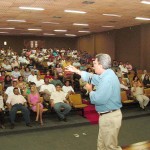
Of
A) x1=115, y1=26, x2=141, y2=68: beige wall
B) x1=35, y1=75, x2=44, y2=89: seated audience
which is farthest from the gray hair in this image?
x1=115, y1=26, x2=141, y2=68: beige wall

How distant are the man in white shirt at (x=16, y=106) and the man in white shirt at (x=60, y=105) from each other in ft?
2.81

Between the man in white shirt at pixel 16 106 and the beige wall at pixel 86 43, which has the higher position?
the beige wall at pixel 86 43

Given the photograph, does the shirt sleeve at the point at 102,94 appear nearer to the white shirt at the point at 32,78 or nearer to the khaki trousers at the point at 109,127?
the khaki trousers at the point at 109,127

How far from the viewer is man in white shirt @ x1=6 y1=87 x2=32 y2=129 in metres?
6.75

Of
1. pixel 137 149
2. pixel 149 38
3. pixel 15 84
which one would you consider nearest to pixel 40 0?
pixel 15 84

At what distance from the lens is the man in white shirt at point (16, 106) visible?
6746 mm

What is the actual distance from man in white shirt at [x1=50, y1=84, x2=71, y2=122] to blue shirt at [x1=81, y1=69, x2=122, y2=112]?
464 centimetres

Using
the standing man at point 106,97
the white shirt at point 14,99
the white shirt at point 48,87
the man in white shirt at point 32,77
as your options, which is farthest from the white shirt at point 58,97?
the standing man at point 106,97

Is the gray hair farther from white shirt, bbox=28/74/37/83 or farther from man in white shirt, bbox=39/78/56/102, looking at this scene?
white shirt, bbox=28/74/37/83

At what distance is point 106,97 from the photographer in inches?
104

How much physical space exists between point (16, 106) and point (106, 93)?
4.67 meters

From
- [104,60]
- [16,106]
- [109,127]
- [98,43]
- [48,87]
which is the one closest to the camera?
[104,60]

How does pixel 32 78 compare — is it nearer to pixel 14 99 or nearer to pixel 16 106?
pixel 14 99

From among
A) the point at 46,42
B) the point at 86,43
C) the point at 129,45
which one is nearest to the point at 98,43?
the point at 86,43
